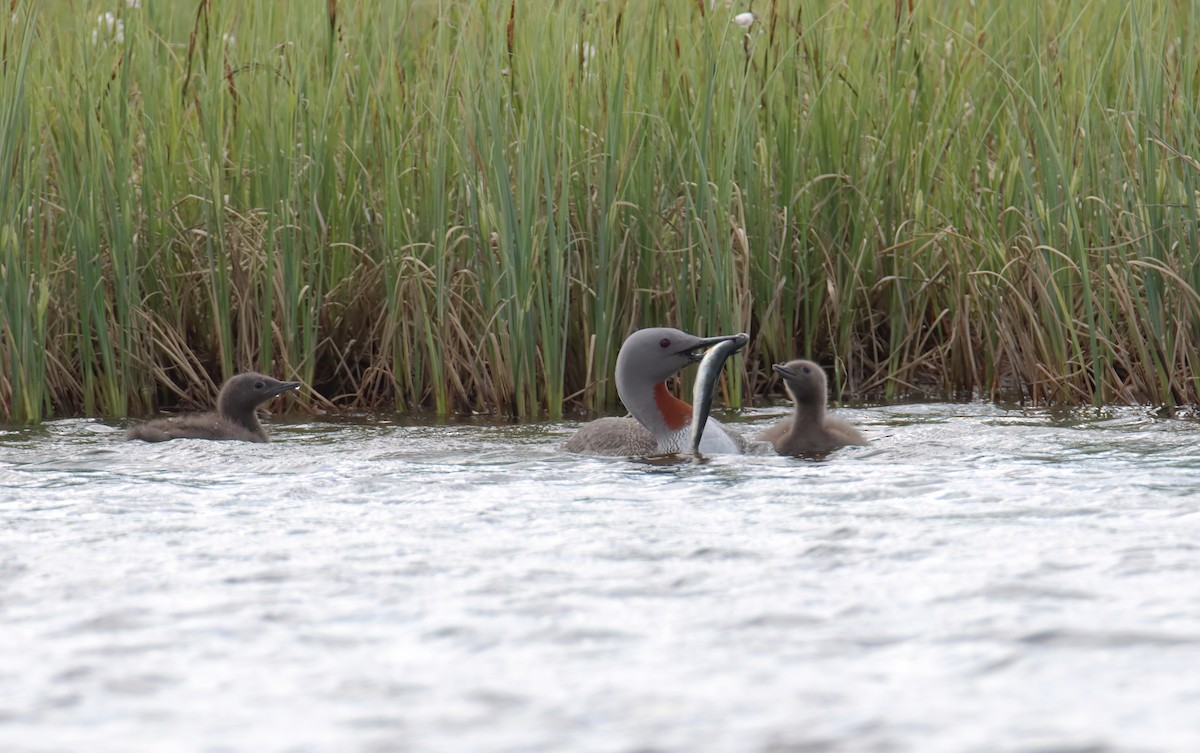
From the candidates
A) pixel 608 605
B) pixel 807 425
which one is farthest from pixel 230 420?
pixel 608 605

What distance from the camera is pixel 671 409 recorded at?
6648 mm

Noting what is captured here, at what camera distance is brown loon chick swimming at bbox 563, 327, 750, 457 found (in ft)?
20.9

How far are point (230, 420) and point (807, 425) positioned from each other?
257 cm

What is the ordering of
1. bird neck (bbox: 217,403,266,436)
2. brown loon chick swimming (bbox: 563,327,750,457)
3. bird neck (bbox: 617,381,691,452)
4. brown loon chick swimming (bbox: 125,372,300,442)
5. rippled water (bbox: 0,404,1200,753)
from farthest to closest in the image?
bird neck (bbox: 217,403,266,436) < brown loon chick swimming (bbox: 125,372,300,442) < bird neck (bbox: 617,381,691,452) < brown loon chick swimming (bbox: 563,327,750,457) < rippled water (bbox: 0,404,1200,753)

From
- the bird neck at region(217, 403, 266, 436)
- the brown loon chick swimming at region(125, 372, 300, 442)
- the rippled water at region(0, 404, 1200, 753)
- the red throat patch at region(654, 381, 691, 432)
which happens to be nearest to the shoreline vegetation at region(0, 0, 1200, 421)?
the brown loon chick swimming at region(125, 372, 300, 442)

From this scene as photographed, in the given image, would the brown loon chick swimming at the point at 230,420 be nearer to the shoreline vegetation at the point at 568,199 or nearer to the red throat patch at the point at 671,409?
the shoreline vegetation at the point at 568,199

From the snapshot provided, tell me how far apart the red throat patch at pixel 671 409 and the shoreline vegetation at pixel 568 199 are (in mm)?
908

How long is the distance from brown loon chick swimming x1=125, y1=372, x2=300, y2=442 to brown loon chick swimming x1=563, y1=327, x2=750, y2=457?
4.74ft

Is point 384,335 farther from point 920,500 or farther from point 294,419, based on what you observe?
point 920,500

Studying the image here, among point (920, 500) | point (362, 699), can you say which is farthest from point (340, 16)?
point (362, 699)

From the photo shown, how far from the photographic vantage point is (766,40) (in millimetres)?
8148

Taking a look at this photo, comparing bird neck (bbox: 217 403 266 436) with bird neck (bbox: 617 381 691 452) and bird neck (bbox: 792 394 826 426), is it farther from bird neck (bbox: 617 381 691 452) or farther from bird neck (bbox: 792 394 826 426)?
bird neck (bbox: 792 394 826 426)

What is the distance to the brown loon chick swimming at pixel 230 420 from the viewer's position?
267 inches

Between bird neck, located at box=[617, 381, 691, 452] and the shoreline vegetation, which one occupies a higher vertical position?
the shoreline vegetation
